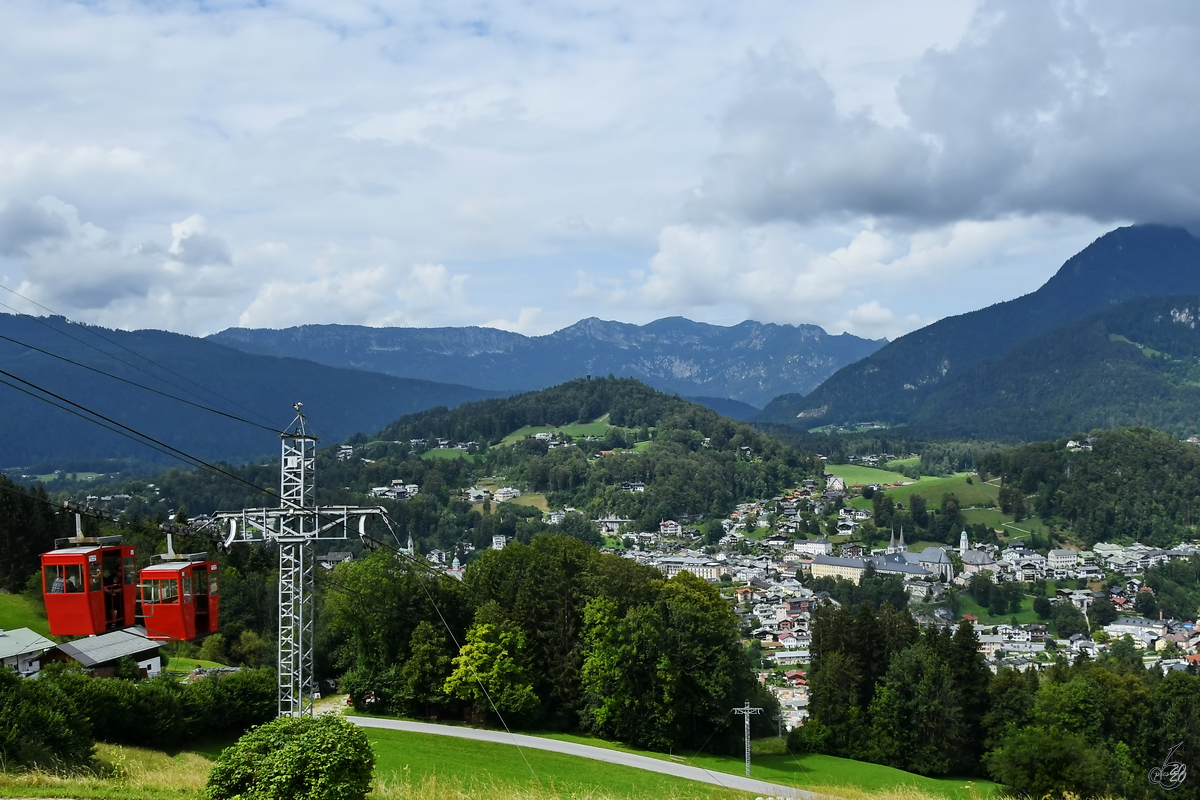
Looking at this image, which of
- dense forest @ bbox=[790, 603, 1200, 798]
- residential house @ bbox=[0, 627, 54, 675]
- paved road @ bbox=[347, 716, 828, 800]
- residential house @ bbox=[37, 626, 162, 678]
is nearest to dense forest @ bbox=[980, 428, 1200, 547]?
dense forest @ bbox=[790, 603, 1200, 798]

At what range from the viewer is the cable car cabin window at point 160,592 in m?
20.3

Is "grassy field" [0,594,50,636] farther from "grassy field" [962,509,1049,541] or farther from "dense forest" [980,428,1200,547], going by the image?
"dense forest" [980,428,1200,547]

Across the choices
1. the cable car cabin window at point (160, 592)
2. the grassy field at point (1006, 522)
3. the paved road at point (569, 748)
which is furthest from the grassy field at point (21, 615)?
the grassy field at point (1006, 522)

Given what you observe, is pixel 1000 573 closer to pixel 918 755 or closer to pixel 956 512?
pixel 956 512

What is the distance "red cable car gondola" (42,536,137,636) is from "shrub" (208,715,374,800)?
925cm

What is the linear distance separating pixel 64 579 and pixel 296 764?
35.2 ft

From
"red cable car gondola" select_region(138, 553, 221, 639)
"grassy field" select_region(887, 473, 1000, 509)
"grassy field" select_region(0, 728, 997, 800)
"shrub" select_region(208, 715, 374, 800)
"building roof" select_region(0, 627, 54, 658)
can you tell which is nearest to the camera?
"shrub" select_region(208, 715, 374, 800)

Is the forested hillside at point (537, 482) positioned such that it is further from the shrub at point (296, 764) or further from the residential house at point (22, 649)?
the shrub at point (296, 764)

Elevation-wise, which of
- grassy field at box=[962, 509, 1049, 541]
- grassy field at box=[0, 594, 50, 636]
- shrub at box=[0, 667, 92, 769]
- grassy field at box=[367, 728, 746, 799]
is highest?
shrub at box=[0, 667, 92, 769]

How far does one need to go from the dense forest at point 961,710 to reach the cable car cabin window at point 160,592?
30493 mm

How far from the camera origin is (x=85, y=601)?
63.3 feet

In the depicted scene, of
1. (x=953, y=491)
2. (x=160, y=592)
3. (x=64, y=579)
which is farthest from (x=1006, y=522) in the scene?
(x=64, y=579)

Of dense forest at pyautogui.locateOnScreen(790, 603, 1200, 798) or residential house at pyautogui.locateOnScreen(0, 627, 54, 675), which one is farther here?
dense forest at pyautogui.locateOnScreen(790, 603, 1200, 798)

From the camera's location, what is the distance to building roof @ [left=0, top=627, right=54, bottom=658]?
31789 mm
